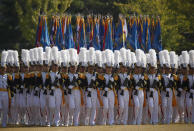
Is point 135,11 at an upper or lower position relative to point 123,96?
upper

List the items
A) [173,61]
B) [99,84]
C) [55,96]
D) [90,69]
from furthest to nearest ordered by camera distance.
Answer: [173,61] < [90,69] < [99,84] < [55,96]

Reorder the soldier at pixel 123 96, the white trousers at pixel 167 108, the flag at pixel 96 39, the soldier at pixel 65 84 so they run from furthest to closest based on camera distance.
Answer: the flag at pixel 96 39 < the white trousers at pixel 167 108 < the soldier at pixel 123 96 < the soldier at pixel 65 84

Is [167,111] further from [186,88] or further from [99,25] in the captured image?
[99,25]

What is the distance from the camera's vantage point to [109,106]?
16.7 metres

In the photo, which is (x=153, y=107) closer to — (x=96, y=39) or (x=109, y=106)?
(x=109, y=106)

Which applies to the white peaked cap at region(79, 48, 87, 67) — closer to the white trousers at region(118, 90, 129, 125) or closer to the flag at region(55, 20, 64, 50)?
the white trousers at region(118, 90, 129, 125)

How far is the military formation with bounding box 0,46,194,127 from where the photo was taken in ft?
54.1

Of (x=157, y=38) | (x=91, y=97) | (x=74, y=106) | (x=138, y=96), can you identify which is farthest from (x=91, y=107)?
(x=157, y=38)

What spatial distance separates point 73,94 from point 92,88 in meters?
0.69

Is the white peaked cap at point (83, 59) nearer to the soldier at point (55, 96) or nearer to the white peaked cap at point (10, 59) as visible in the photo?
the soldier at point (55, 96)

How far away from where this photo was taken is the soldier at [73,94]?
53.5 ft

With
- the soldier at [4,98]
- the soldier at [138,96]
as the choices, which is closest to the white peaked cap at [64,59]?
the soldier at [4,98]

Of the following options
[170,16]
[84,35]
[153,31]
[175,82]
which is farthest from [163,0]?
[175,82]

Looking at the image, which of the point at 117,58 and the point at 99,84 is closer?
the point at 99,84
